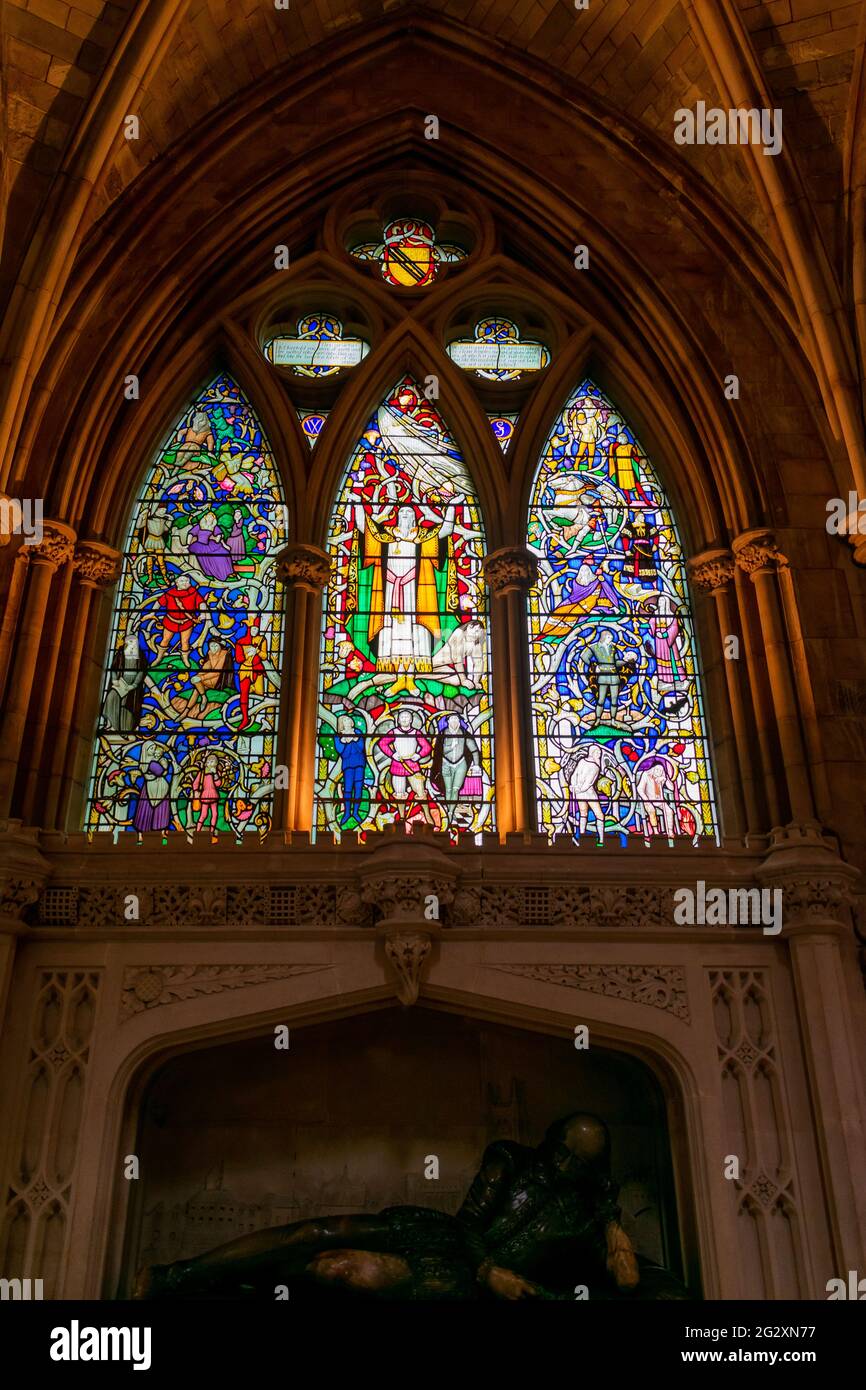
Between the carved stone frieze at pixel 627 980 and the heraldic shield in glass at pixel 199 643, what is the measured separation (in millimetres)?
2032

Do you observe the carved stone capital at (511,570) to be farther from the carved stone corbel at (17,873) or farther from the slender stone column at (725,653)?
the carved stone corbel at (17,873)

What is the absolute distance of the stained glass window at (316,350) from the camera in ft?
34.9

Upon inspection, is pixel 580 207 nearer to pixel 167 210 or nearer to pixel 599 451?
pixel 599 451

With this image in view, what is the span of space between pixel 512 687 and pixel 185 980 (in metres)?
3.02

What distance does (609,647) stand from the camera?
372 inches

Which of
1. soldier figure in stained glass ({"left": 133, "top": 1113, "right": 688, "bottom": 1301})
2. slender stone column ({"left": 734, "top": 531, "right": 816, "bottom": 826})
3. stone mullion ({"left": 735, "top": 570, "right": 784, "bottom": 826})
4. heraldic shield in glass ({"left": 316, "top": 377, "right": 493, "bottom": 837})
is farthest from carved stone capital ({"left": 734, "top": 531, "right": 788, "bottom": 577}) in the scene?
soldier figure in stained glass ({"left": 133, "top": 1113, "right": 688, "bottom": 1301})

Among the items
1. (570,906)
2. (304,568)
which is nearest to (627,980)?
(570,906)

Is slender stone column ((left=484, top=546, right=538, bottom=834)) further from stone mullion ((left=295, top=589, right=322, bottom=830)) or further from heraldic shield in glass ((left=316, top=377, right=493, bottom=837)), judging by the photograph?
stone mullion ((left=295, top=589, right=322, bottom=830))

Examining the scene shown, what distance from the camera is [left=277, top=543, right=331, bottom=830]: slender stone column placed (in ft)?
27.9
